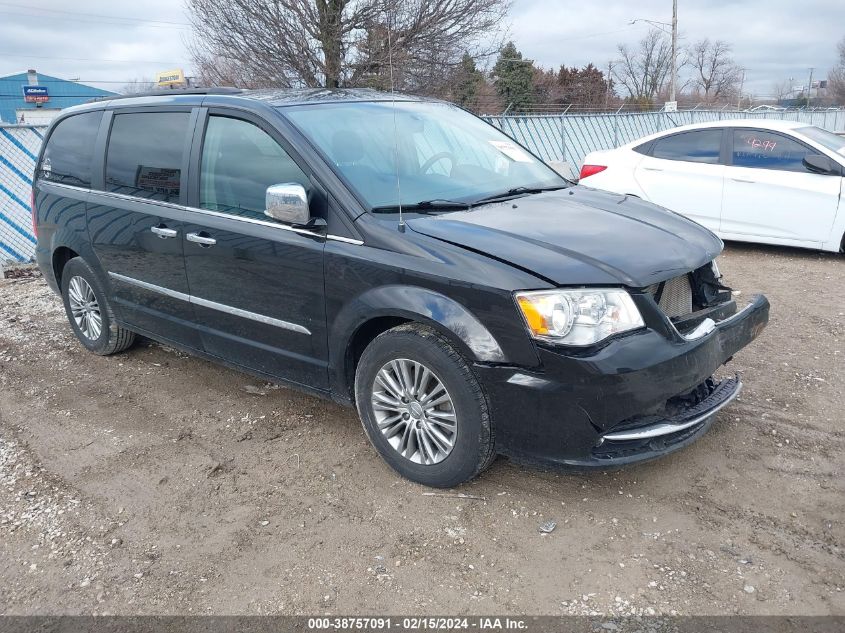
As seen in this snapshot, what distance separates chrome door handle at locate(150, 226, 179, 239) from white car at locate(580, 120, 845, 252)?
5398 millimetres

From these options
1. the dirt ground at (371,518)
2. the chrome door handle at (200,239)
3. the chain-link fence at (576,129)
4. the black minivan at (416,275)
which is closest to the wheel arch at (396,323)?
the black minivan at (416,275)

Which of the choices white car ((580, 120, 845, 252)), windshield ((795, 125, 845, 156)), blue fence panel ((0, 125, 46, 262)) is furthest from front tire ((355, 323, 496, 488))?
blue fence panel ((0, 125, 46, 262))

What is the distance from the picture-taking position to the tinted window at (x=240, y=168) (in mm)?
3693

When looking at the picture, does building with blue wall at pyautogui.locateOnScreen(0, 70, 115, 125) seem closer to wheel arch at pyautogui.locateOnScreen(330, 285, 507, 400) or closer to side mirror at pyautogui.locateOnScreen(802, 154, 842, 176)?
side mirror at pyautogui.locateOnScreen(802, 154, 842, 176)

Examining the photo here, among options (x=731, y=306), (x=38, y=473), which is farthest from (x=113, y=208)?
(x=731, y=306)

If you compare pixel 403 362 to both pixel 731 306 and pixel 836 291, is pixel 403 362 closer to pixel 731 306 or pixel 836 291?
pixel 731 306

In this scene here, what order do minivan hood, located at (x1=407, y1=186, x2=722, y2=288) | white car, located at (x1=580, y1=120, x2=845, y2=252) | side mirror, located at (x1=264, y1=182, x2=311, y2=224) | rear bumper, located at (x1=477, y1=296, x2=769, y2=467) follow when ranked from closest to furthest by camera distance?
rear bumper, located at (x1=477, y1=296, x2=769, y2=467) < minivan hood, located at (x1=407, y1=186, x2=722, y2=288) < side mirror, located at (x1=264, y1=182, x2=311, y2=224) < white car, located at (x1=580, y1=120, x2=845, y2=252)

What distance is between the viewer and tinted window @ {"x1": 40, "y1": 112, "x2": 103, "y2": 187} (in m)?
4.96

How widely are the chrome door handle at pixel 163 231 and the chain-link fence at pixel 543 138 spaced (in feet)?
8.78

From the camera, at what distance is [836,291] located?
21.3ft

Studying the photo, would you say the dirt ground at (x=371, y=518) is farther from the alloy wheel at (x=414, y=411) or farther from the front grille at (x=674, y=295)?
the front grille at (x=674, y=295)

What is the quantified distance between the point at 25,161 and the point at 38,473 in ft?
22.5

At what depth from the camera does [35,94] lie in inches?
1969

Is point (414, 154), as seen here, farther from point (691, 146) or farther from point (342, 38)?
point (342, 38)
